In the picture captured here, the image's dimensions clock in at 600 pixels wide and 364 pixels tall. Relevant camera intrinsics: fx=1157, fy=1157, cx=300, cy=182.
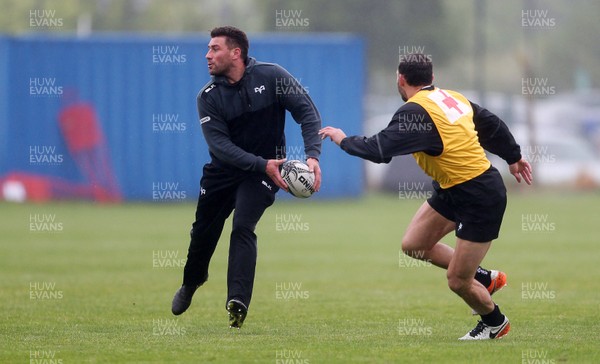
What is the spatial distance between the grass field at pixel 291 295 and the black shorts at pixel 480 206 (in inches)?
32.8

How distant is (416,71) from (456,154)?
0.70 metres

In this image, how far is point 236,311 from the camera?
9.34 m

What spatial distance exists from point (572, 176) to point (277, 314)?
2682 cm

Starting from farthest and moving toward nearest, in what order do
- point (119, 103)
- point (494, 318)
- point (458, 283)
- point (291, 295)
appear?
point (119, 103) < point (291, 295) < point (494, 318) < point (458, 283)

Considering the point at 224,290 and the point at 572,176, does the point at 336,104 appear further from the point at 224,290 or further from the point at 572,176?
the point at 224,290

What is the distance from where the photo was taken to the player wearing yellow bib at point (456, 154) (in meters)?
8.51

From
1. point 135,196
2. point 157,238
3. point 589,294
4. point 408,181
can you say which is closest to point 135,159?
point 135,196

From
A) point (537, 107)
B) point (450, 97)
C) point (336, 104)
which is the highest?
point (450, 97)

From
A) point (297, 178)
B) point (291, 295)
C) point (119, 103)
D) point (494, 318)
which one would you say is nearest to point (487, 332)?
point (494, 318)

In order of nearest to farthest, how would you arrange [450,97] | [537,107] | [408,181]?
[450,97]
[408,181]
[537,107]

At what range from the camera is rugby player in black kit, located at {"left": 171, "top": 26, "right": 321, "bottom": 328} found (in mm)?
9477

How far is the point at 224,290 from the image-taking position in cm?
1345

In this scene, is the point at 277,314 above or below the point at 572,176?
above

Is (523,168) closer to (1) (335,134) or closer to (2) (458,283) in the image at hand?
(2) (458,283)
